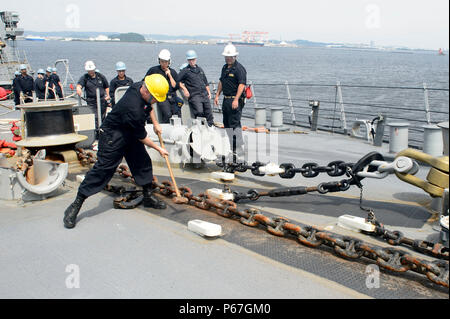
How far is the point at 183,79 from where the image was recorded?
6746mm

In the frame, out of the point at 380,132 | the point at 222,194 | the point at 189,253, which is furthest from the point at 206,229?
the point at 380,132

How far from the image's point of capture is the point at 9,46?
86.1 ft

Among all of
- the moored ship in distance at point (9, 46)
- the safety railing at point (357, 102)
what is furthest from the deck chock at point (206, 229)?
the moored ship in distance at point (9, 46)

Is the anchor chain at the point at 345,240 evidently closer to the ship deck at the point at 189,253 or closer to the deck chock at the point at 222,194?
the ship deck at the point at 189,253

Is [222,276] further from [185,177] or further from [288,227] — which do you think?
[185,177]

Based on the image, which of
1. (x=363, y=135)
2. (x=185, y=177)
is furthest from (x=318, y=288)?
(x=363, y=135)

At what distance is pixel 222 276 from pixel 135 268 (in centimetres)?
62

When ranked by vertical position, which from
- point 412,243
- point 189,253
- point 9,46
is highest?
point 9,46

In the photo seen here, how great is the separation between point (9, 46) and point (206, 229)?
27.4m

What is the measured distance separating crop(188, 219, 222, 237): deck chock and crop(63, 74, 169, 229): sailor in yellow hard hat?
87cm

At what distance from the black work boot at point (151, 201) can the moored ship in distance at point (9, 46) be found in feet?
75.6

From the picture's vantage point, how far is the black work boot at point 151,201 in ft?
14.1

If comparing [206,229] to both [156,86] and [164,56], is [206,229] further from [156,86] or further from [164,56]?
[164,56]
